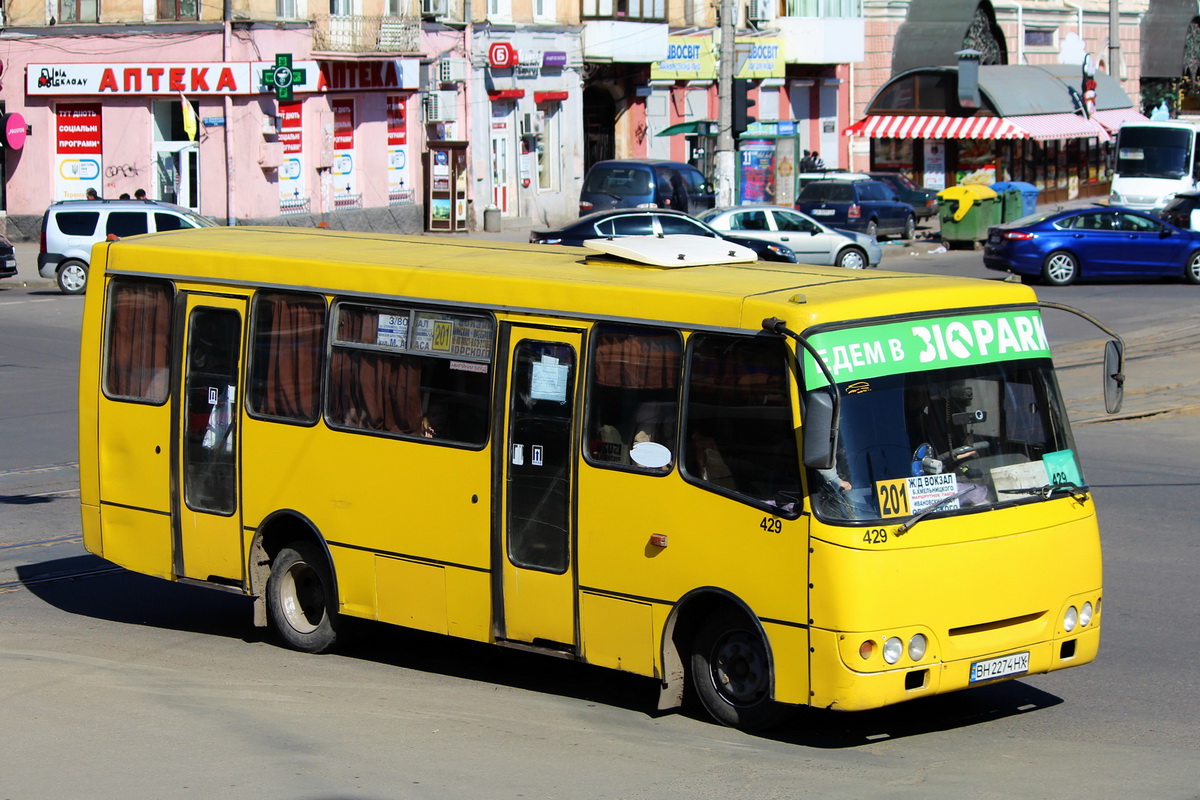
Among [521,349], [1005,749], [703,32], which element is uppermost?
[703,32]

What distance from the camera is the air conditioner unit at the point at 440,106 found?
4119 cm

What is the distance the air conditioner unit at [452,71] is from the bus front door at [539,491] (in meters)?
34.0

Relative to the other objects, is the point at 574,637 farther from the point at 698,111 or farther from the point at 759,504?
the point at 698,111

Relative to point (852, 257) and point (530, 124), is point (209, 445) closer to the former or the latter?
point (852, 257)

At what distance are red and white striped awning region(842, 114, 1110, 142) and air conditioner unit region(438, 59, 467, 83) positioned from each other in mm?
14226

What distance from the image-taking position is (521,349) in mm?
8297

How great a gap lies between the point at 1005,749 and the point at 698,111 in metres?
45.8

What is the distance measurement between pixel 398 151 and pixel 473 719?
34142 millimetres

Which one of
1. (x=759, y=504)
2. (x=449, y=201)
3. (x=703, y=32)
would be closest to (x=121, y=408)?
(x=759, y=504)

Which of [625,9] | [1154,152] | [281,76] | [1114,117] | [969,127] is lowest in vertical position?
[1154,152]

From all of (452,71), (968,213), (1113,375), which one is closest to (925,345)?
→ (1113,375)

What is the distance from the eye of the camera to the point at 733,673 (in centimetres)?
765

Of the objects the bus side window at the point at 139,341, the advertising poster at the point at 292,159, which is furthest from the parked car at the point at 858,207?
the bus side window at the point at 139,341

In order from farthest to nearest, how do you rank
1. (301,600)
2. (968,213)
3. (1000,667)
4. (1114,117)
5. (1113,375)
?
(1114,117) < (968,213) < (301,600) < (1113,375) < (1000,667)
